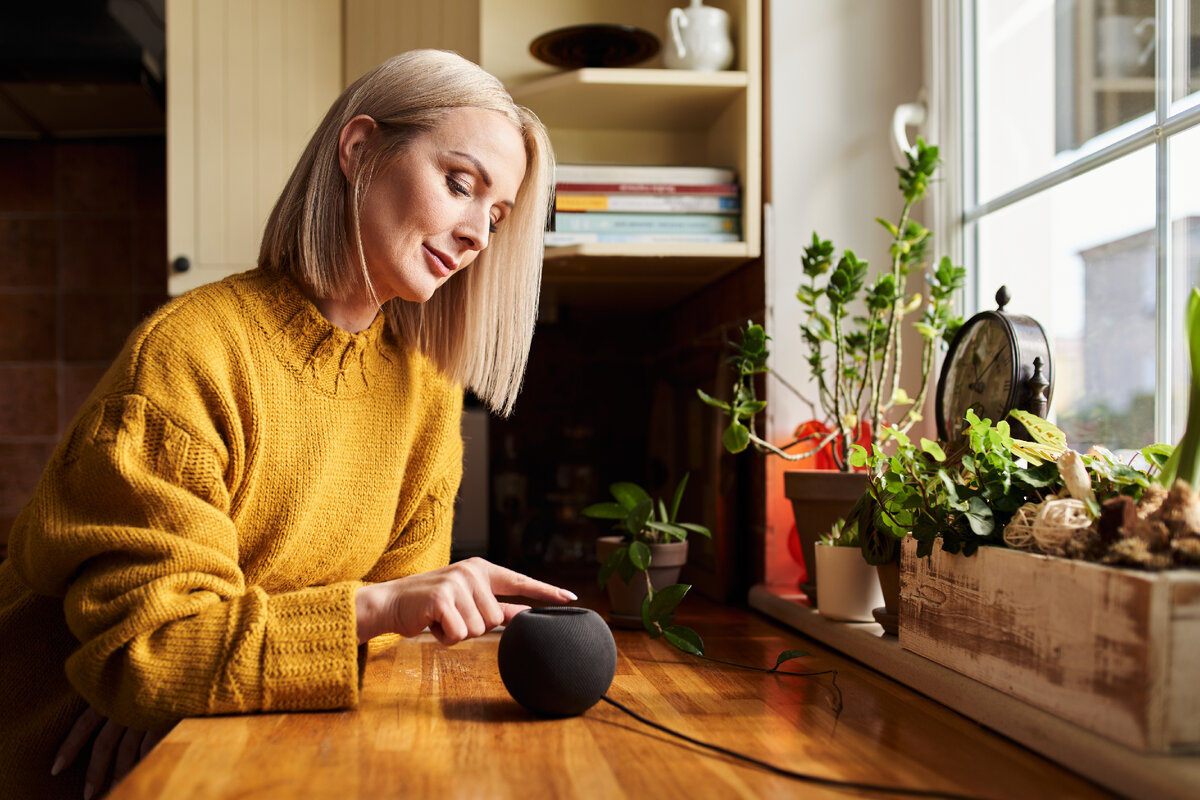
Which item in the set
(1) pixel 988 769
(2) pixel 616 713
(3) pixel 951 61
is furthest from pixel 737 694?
(3) pixel 951 61

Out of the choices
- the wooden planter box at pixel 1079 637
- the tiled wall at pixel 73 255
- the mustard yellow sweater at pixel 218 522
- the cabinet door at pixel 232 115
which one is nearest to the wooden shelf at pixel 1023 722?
the wooden planter box at pixel 1079 637

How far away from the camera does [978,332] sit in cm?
107

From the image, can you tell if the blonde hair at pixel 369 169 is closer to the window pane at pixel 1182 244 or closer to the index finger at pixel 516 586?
the index finger at pixel 516 586

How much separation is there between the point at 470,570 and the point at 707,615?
62 centimetres

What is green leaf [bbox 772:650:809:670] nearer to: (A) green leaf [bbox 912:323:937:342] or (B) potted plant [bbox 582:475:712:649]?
(B) potted plant [bbox 582:475:712:649]

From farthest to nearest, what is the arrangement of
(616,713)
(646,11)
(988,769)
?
(646,11), (616,713), (988,769)

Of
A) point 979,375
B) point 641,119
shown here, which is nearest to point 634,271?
point 641,119

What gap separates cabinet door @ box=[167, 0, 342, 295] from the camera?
1659 millimetres

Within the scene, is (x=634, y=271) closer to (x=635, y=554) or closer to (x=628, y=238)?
(x=628, y=238)

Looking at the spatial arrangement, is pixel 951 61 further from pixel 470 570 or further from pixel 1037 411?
pixel 470 570

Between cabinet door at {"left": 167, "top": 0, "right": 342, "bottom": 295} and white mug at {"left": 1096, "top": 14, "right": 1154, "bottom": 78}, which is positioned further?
cabinet door at {"left": 167, "top": 0, "right": 342, "bottom": 295}

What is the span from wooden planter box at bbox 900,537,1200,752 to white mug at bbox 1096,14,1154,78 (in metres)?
0.68

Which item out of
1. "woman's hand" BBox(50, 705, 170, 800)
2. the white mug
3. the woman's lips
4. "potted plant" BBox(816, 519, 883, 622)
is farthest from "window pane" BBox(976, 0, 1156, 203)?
"woman's hand" BBox(50, 705, 170, 800)

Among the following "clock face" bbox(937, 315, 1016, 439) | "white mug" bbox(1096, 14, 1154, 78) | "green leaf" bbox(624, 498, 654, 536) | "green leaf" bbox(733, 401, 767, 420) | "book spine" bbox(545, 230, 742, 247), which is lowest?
"green leaf" bbox(624, 498, 654, 536)
